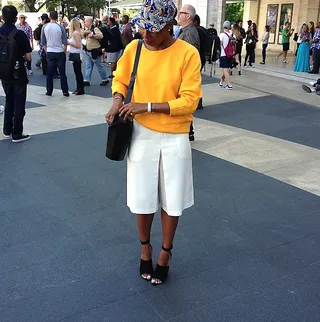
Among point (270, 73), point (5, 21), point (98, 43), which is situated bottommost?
point (270, 73)

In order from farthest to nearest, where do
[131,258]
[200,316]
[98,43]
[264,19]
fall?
[264,19] < [98,43] < [131,258] < [200,316]

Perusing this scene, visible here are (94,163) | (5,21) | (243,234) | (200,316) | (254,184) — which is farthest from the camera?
(5,21)

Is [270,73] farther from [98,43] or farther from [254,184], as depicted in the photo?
[254,184]

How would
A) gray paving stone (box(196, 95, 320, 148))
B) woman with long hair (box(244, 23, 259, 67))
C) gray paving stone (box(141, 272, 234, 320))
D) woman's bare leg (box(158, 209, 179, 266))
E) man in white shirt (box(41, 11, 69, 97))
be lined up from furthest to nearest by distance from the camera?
woman with long hair (box(244, 23, 259, 67)) < man in white shirt (box(41, 11, 69, 97)) < gray paving stone (box(196, 95, 320, 148)) < woman's bare leg (box(158, 209, 179, 266)) < gray paving stone (box(141, 272, 234, 320))

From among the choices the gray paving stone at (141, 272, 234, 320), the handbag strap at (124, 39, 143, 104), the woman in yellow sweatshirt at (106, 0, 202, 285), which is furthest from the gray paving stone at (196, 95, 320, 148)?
the handbag strap at (124, 39, 143, 104)

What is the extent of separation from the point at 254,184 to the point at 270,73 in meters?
10.3

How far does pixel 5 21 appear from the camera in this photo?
5934 mm

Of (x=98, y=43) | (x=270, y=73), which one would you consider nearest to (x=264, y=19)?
(x=270, y=73)

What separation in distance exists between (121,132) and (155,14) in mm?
731

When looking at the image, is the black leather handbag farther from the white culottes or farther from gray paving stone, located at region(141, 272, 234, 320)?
gray paving stone, located at region(141, 272, 234, 320)

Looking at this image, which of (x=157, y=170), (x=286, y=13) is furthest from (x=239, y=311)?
(x=286, y=13)

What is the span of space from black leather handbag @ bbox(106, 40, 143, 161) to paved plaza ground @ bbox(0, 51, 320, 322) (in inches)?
37.6

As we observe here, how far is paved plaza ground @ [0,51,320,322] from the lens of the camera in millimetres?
2809

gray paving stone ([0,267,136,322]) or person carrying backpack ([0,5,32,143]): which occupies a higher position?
person carrying backpack ([0,5,32,143])
